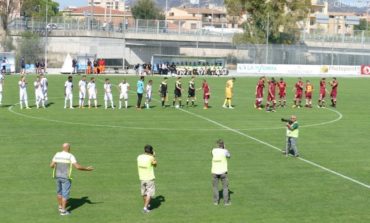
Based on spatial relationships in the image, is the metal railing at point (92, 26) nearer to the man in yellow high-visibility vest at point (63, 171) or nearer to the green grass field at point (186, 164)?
the green grass field at point (186, 164)

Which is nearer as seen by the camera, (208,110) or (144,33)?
(208,110)

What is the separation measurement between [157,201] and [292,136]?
8369 millimetres

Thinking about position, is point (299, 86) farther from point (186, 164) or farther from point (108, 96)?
point (186, 164)

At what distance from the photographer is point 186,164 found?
954 inches

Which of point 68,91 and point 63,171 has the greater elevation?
point 68,91

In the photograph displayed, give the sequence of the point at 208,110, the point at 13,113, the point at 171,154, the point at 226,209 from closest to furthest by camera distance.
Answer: the point at 226,209
the point at 171,154
the point at 13,113
the point at 208,110

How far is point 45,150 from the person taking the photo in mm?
26281

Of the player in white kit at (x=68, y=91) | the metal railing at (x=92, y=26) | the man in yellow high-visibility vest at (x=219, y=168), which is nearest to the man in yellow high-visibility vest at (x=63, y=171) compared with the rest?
the man in yellow high-visibility vest at (x=219, y=168)

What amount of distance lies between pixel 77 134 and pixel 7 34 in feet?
227

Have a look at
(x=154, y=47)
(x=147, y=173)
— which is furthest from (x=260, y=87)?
(x=154, y=47)

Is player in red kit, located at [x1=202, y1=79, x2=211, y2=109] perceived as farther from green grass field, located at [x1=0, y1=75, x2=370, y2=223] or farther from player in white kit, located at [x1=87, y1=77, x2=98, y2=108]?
player in white kit, located at [x1=87, y1=77, x2=98, y2=108]

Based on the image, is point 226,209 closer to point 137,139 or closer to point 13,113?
point 137,139

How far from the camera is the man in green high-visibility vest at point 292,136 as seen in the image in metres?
25.6

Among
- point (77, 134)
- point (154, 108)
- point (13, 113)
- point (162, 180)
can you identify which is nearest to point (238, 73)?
point (154, 108)
